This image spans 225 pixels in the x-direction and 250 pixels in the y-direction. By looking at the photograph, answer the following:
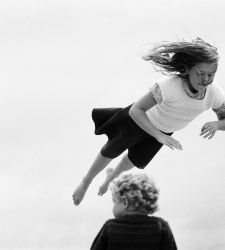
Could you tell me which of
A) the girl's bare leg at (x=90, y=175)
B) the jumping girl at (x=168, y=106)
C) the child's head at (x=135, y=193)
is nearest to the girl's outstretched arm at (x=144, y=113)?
the jumping girl at (x=168, y=106)

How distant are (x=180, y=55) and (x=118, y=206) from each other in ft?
14.0

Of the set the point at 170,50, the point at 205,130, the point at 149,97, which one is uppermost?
the point at 170,50

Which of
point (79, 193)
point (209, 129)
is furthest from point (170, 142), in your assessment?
point (79, 193)

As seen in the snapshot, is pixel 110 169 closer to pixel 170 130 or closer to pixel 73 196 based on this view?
pixel 73 196

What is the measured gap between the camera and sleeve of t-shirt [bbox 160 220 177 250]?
24.0 ft

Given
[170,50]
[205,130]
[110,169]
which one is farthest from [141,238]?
[110,169]

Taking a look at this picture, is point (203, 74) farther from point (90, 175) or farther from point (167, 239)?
point (167, 239)

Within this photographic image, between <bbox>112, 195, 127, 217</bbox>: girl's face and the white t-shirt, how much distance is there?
3760mm

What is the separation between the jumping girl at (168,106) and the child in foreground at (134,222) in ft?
8.62

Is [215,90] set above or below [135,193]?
above

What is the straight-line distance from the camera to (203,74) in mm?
10648

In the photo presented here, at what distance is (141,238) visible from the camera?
723 cm

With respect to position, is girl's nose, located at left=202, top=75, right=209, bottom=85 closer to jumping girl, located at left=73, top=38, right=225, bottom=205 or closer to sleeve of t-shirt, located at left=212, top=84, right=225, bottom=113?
jumping girl, located at left=73, top=38, right=225, bottom=205

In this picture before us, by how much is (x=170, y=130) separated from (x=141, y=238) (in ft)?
14.9
